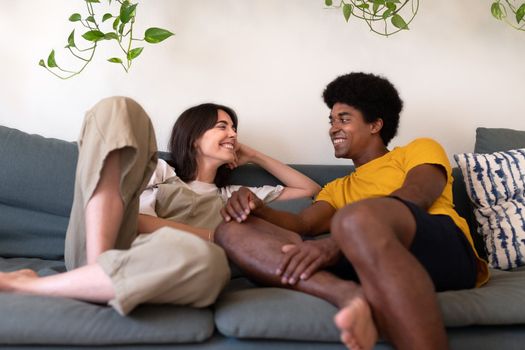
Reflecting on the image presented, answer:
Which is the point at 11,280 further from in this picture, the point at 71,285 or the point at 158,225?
the point at 158,225

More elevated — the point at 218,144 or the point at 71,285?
the point at 218,144

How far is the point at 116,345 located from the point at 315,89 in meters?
1.46

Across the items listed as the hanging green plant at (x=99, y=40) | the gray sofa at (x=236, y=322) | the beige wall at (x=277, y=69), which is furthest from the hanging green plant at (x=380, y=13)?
the gray sofa at (x=236, y=322)

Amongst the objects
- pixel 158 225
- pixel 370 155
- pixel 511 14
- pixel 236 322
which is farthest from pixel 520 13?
pixel 236 322

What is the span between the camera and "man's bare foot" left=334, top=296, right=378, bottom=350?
35.0 inches

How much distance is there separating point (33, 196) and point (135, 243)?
28.4 inches

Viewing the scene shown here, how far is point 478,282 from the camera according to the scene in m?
1.35

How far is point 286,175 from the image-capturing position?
1.87 metres

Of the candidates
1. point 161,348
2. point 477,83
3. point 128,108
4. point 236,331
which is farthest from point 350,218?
point 477,83

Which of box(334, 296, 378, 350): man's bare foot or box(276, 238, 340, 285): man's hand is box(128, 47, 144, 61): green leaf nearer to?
box(276, 238, 340, 285): man's hand

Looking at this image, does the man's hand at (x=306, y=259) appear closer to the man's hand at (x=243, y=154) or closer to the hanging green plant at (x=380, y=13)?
the man's hand at (x=243, y=154)

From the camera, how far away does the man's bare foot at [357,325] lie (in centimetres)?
89

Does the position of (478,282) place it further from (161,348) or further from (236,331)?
(161,348)

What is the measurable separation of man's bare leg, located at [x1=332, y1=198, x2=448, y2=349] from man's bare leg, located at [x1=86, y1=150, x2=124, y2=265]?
0.51 metres
